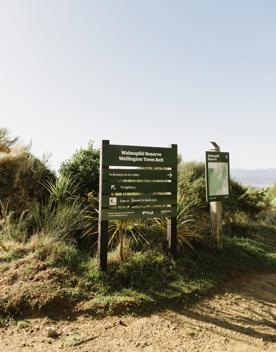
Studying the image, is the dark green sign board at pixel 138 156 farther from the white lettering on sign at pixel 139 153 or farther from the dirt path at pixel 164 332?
the dirt path at pixel 164 332

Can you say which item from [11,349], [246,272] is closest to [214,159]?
[246,272]

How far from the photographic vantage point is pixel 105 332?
14.5ft

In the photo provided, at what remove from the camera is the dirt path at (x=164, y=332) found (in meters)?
4.14

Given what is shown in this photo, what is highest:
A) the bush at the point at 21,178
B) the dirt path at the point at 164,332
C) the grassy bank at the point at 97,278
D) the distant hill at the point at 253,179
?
the distant hill at the point at 253,179

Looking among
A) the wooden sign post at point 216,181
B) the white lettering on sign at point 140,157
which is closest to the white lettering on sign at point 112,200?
the white lettering on sign at point 140,157

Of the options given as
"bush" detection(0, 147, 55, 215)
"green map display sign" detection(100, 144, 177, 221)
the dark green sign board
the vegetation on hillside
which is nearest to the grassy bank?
the vegetation on hillside

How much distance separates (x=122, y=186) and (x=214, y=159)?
2.75m

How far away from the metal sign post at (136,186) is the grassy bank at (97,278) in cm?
41

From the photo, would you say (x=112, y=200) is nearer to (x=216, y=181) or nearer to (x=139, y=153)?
(x=139, y=153)

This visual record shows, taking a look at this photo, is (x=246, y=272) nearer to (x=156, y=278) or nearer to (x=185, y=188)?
(x=156, y=278)

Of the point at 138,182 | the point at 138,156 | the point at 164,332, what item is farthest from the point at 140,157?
the point at 164,332

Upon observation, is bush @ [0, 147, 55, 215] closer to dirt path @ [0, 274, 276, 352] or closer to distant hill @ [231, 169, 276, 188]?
dirt path @ [0, 274, 276, 352]

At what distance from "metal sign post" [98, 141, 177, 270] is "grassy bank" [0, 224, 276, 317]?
41cm

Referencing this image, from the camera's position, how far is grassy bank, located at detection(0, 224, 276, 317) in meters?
4.98
